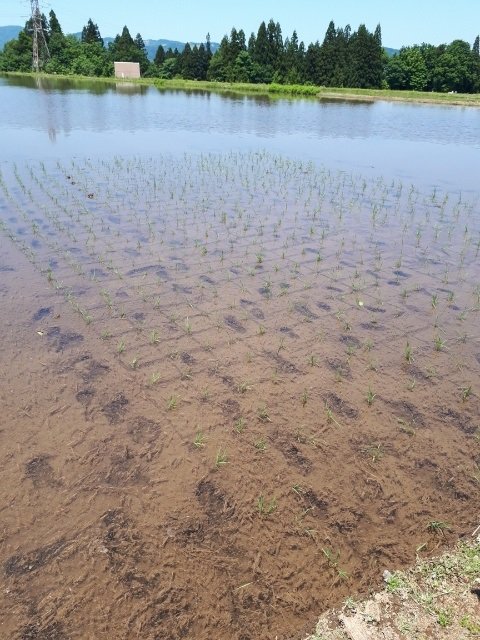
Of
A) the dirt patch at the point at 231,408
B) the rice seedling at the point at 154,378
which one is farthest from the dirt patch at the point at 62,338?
the dirt patch at the point at 231,408

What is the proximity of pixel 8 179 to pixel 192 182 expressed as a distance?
5223mm

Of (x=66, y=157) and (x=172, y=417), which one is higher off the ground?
(x=66, y=157)

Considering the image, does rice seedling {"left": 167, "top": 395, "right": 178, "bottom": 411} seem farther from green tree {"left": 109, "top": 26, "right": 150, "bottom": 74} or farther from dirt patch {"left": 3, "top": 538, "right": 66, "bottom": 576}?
green tree {"left": 109, "top": 26, "right": 150, "bottom": 74}

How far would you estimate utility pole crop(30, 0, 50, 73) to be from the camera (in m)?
82.2

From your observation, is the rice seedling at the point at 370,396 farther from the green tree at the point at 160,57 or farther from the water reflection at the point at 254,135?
the green tree at the point at 160,57

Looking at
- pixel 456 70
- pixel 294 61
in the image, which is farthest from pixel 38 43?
pixel 456 70

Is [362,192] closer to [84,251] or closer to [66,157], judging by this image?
[84,251]

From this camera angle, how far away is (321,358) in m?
5.78

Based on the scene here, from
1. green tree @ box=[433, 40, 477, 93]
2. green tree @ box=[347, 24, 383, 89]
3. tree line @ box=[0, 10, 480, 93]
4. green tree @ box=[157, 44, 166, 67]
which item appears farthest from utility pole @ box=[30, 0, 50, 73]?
green tree @ box=[433, 40, 477, 93]

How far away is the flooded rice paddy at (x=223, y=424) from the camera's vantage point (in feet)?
10.5

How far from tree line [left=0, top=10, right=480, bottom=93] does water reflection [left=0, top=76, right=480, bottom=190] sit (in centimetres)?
3915

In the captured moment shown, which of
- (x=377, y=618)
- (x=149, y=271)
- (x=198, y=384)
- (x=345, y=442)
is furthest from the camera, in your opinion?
(x=149, y=271)

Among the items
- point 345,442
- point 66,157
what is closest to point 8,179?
point 66,157

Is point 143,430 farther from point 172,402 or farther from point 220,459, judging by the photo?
point 220,459
